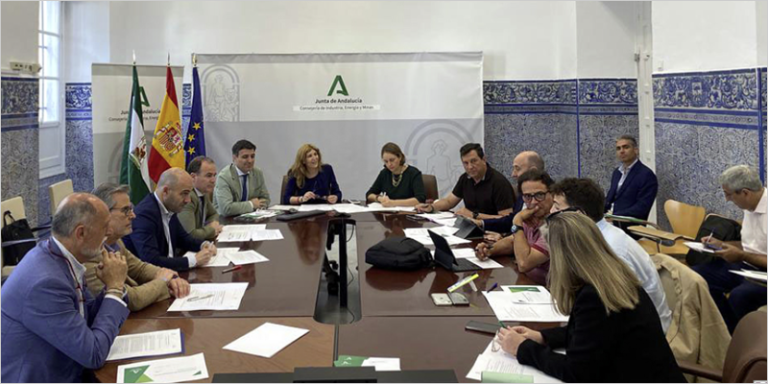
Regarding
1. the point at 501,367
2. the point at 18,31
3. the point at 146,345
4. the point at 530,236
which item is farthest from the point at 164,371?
the point at 18,31

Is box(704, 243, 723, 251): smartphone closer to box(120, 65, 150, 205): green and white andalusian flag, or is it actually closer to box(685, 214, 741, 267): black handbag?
box(685, 214, 741, 267): black handbag

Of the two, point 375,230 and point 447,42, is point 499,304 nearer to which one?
point 375,230

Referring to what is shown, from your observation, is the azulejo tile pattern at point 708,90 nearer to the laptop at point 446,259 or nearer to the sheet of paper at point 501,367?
Result: the laptop at point 446,259

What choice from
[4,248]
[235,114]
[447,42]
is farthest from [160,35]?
[4,248]

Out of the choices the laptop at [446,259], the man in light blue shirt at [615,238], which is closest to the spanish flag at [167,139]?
the laptop at [446,259]

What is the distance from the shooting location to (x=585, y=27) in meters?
6.57

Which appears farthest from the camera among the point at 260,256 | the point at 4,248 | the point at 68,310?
the point at 4,248

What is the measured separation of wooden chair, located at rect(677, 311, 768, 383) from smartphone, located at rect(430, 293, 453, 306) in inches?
35.7

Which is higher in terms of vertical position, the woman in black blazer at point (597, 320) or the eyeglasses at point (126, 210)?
the eyeglasses at point (126, 210)

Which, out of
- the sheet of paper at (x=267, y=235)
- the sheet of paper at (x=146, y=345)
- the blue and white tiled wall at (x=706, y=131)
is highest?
the blue and white tiled wall at (x=706, y=131)

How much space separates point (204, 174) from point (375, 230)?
1.24 meters

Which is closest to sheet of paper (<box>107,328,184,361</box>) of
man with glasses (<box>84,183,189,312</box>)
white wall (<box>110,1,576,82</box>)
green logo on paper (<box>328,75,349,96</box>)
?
man with glasses (<box>84,183,189,312</box>)

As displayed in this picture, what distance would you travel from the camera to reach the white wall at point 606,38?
6535 millimetres

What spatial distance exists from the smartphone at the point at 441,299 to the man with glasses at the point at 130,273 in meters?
1.10
